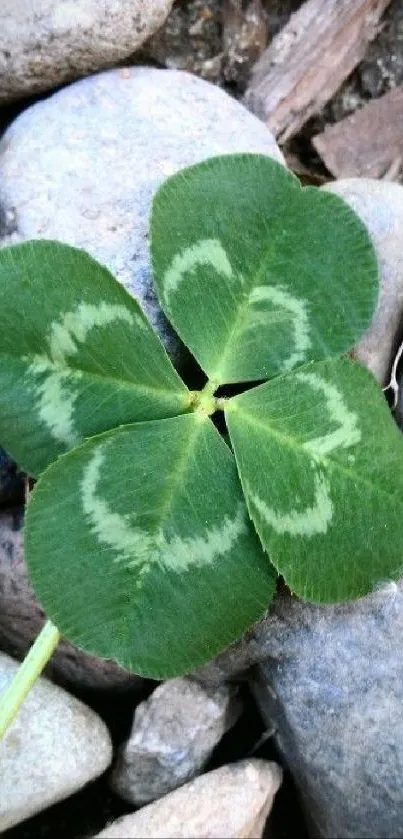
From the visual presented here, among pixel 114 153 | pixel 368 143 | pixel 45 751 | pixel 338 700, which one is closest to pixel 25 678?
pixel 45 751

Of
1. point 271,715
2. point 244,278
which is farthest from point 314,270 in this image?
point 271,715

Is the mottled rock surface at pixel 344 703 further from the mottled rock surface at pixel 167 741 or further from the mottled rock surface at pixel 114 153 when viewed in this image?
the mottled rock surface at pixel 114 153

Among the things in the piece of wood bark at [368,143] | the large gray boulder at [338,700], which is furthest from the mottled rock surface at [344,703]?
the piece of wood bark at [368,143]

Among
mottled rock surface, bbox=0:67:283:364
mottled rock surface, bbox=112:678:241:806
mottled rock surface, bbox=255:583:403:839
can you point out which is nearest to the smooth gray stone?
mottled rock surface, bbox=0:67:283:364

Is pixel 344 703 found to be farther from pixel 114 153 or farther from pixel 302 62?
pixel 302 62

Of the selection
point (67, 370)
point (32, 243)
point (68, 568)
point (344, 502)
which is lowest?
point (344, 502)

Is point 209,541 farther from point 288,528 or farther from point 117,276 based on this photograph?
point 117,276
